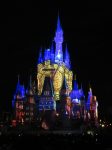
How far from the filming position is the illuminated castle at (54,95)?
14625 centimetres

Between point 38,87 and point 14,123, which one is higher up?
point 38,87

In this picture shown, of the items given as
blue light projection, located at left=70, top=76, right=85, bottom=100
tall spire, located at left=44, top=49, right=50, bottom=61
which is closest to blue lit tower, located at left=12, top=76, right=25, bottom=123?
tall spire, located at left=44, top=49, right=50, bottom=61

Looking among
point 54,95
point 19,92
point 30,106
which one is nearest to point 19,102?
point 19,92

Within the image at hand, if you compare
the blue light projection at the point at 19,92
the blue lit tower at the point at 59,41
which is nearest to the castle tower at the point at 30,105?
the blue light projection at the point at 19,92

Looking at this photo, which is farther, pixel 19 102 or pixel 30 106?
pixel 19 102

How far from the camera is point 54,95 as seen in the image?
5965 inches

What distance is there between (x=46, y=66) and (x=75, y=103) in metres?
17.5

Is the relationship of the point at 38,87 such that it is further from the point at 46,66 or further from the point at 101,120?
the point at 101,120

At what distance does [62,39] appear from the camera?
166750 mm

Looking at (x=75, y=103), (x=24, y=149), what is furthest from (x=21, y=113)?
(x=24, y=149)

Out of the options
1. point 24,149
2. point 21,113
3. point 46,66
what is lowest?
point 24,149

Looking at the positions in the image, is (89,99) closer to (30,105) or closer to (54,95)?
(54,95)

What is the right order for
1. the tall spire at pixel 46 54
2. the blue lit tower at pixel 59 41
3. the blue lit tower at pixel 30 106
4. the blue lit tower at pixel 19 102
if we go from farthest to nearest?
1. the blue lit tower at pixel 59 41
2. the tall spire at pixel 46 54
3. the blue lit tower at pixel 19 102
4. the blue lit tower at pixel 30 106

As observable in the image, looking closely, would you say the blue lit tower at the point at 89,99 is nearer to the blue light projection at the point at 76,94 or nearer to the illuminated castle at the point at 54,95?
the illuminated castle at the point at 54,95
